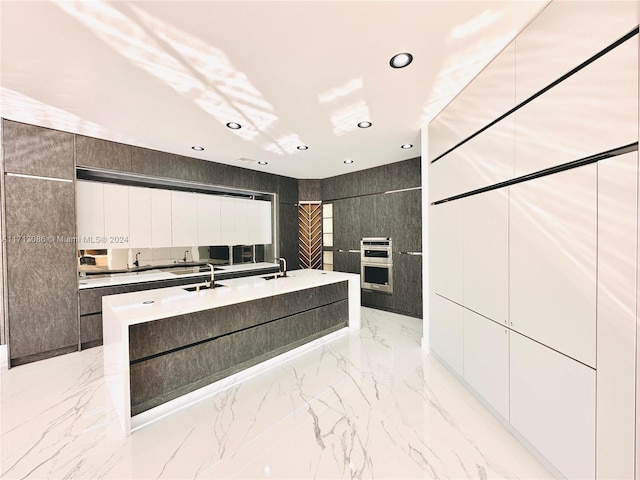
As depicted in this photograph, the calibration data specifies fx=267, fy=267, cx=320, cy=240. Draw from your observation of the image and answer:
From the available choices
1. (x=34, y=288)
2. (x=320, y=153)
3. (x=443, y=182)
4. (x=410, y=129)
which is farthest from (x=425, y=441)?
(x=34, y=288)

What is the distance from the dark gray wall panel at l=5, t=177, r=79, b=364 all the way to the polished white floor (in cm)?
42

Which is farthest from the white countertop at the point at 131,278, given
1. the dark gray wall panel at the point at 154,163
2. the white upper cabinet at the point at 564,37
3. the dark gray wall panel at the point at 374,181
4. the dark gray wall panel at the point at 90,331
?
the white upper cabinet at the point at 564,37

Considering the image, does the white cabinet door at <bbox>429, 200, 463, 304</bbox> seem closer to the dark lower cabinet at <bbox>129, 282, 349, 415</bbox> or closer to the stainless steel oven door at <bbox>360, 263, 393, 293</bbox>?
the dark lower cabinet at <bbox>129, 282, 349, 415</bbox>

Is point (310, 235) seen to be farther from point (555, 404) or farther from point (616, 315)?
point (616, 315)

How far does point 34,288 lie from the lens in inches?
119

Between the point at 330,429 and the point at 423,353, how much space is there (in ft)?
5.53

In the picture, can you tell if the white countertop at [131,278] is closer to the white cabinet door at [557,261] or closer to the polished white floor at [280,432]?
the polished white floor at [280,432]

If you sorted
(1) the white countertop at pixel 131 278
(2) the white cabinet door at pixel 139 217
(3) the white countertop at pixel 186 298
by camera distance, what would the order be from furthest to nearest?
(2) the white cabinet door at pixel 139 217 → (1) the white countertop at pixel 131 278 → (3) the white countertop at pixel 186 298

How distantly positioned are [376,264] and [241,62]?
3.95 metres

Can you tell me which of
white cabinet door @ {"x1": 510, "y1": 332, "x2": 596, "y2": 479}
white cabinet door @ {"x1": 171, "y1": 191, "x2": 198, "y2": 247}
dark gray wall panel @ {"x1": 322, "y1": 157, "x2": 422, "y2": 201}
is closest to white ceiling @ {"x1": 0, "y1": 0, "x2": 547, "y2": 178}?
white cabinet door @ {"x1": 171, "y1": 191, "x2": 198, "y2": 247}

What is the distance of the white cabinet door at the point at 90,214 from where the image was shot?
3402 mm

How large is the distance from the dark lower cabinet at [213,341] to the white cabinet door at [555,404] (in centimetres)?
212

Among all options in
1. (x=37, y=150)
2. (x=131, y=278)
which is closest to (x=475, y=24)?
(x=37, y=150)

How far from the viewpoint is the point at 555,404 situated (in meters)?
1.49
